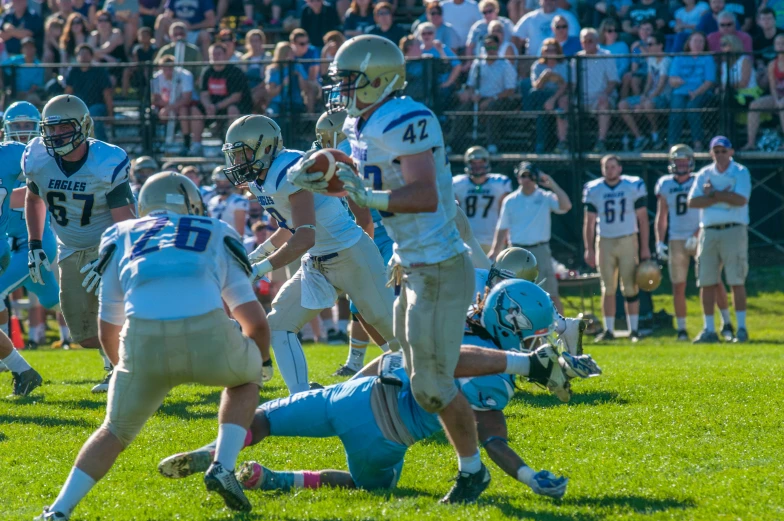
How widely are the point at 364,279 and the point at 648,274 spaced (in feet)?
19.9

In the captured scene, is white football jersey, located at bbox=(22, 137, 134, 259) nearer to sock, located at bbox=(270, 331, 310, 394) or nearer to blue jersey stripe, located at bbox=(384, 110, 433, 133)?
sock, located at bbox=(270, 331, 310, 394)

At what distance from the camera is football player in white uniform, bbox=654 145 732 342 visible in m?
12.2

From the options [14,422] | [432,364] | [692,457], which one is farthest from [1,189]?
[692,457]

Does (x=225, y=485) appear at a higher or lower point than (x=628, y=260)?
higher

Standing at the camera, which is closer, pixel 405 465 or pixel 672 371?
pixel 405 465

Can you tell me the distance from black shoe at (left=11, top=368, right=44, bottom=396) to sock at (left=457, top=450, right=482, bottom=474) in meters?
4.17

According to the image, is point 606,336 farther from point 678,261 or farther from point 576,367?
point 576,367

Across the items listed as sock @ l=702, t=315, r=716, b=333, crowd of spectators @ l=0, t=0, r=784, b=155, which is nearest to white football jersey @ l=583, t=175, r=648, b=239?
sock @ l=702, t=315, r=716, b=333

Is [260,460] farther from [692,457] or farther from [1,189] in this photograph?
[1,189]

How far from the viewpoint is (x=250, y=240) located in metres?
12.8

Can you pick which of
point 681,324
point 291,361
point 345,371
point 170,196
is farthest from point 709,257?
point 170,196

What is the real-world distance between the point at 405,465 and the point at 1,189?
4134 mm

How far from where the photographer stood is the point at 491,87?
13.7 metres

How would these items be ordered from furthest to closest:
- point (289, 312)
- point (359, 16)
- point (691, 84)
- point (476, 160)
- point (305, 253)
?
point (359, 16), point (691, 84), point (476, 160), point (289, 312), point (305, 253)
